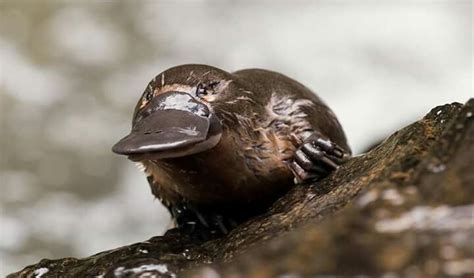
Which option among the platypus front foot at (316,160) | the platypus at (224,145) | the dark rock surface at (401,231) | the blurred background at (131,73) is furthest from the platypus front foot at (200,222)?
the blurred background at (131,73)

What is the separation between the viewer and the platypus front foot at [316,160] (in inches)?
90.8

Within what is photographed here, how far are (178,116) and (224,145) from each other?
241mm

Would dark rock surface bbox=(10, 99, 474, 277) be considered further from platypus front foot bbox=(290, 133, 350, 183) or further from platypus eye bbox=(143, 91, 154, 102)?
platypus eye bbox=(143, 91, 154, 102)

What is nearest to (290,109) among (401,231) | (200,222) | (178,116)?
(200,222)

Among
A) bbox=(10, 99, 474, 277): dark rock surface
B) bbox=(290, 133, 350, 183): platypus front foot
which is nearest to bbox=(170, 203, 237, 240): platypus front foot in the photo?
bbox=(290, 133, 350, 183): platypus front foot

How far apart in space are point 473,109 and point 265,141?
3.56ft

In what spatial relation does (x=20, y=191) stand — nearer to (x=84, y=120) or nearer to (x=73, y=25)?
(x=84, y=120)

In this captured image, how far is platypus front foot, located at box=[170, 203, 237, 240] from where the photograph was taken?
7.50 ft

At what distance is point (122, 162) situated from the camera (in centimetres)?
Answer: 735

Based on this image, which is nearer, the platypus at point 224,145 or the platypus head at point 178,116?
the platypus head at point 178,116

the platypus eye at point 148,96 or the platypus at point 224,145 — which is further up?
the platypus eye at point 148,96

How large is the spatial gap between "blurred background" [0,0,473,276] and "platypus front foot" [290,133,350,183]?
4096mm

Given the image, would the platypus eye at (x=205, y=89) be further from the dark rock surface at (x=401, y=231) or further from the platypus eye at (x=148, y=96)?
the dark rock surface at (x=401, y=231)

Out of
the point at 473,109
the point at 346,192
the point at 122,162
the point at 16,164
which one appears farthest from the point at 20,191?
the point at 473,109
